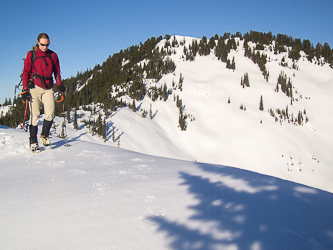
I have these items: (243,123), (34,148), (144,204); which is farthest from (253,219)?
(243,123)

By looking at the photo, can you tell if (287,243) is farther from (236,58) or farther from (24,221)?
(236,58)

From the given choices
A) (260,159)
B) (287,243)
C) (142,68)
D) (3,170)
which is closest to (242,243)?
(287,243)

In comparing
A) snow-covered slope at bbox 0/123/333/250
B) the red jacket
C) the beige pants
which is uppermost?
the red jacket

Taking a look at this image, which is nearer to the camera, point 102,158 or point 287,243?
point 287,243

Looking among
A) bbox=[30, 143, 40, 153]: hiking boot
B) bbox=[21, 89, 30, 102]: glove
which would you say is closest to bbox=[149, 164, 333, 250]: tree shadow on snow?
bbox=[30, 143, 40, 153]: hiking boot

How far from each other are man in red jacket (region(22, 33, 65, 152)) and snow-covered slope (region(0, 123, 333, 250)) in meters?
1.87

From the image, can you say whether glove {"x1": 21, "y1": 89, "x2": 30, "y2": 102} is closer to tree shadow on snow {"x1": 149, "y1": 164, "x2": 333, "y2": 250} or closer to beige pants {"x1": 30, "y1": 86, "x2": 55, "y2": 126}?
beige pants {"x1": 30, "y1": 86, "x2": 55, "y2": 126}

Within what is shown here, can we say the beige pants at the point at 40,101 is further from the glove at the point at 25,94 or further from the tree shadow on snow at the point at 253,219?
the tree shadow on snow at the point at 253,219

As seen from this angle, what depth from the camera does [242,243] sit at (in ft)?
5.58

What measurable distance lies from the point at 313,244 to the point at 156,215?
55.8 inches

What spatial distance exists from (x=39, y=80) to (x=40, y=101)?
2.00 feet

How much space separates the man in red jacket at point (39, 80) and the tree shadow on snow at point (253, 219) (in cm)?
443

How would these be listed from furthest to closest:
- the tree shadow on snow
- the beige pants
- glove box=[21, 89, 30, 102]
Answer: the beige pants
glove box=[21, 89, 30, 102]
the tree shadow on snow

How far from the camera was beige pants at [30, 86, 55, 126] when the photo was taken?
5.20 m
